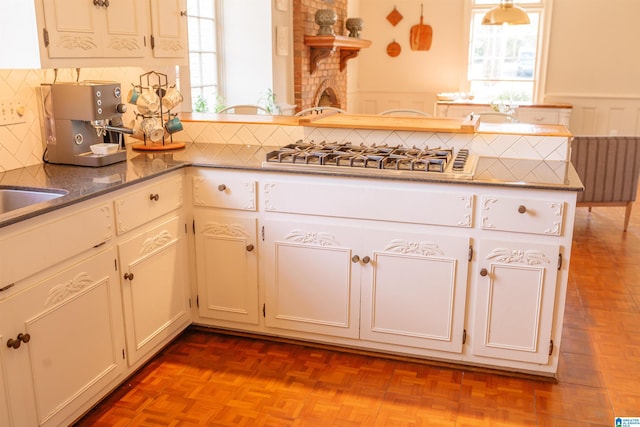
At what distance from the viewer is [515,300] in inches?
99.1

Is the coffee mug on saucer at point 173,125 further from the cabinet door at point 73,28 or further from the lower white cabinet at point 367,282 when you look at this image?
the lower white cabinet at point 367,282

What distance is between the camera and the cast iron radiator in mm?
4613

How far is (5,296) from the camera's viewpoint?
1.82 metres

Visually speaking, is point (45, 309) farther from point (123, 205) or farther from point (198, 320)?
point (198, 320)

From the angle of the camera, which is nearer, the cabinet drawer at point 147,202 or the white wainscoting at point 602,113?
the cabinet drawer at point 147,202

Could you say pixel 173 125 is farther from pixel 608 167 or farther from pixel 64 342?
pixel 608 167

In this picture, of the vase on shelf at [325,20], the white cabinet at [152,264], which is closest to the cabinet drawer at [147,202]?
the white cabinet at [152,264]

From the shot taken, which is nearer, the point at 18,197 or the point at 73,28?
the point at 18,197

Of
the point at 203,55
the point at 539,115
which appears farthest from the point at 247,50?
the point at 539,115

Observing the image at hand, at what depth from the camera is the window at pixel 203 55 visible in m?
4.84

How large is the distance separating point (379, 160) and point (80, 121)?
1.31 m

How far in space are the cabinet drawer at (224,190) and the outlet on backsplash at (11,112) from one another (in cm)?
77

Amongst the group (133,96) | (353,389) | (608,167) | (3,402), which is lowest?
(353,389)

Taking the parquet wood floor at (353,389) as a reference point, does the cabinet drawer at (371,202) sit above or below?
above
